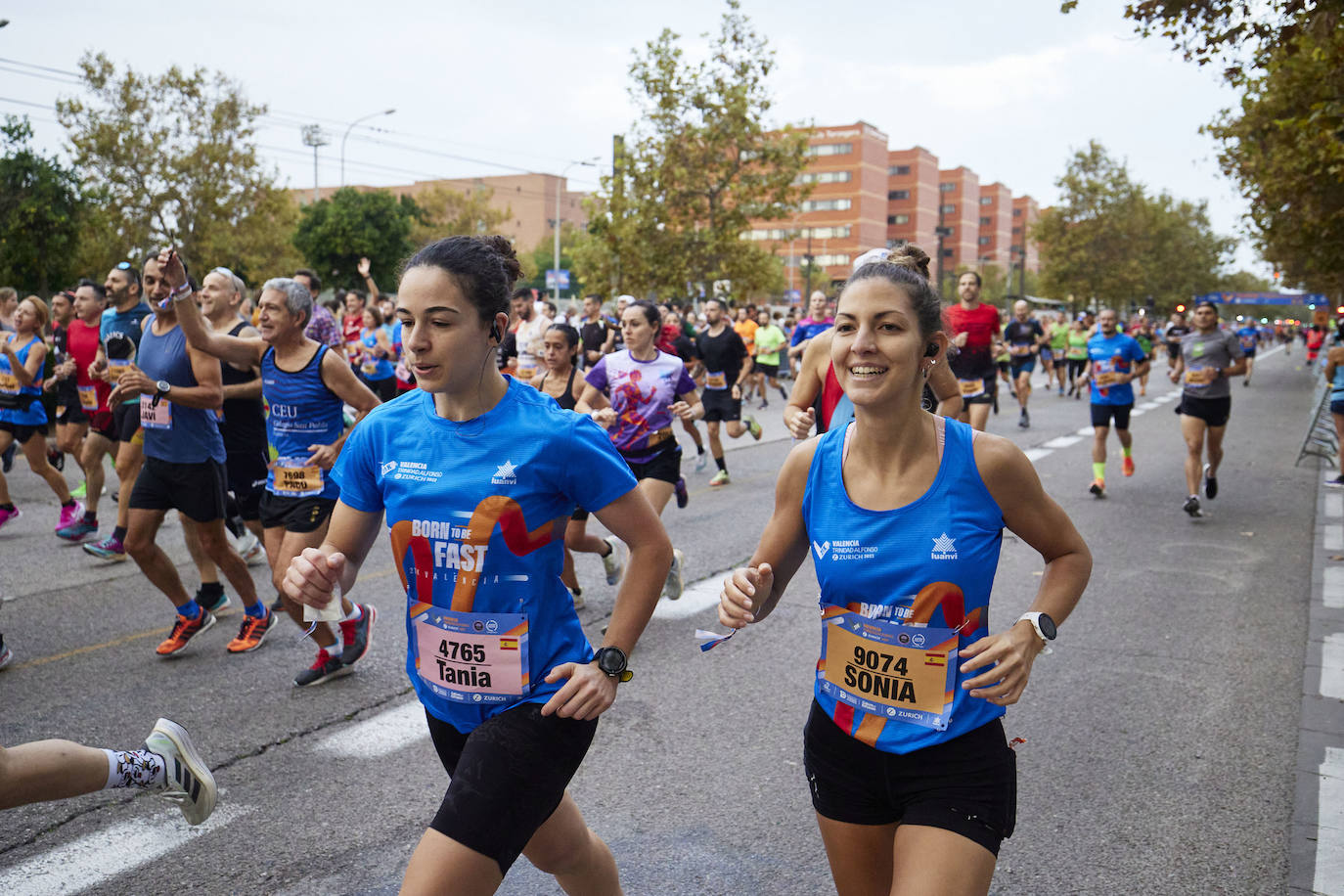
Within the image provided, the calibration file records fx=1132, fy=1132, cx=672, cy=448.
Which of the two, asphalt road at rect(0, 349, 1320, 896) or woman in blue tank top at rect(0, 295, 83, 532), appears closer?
asphalt road at rect(0, 349, 1320, 896)

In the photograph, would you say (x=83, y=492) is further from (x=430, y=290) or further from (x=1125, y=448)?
(x=1125, y=448)

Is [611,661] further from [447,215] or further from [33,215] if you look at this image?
[447,215]

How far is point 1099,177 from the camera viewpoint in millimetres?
59062

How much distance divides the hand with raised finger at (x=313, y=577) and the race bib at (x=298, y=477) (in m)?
3.35

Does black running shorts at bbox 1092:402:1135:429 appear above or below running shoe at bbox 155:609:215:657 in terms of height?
above

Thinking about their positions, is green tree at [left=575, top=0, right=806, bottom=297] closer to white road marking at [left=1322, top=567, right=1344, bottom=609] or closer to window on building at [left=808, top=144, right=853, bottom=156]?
white road marking at [left=1322, top=567, right=1344, bottom=609]

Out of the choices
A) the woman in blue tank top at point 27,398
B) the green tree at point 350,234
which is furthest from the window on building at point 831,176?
the woman in blue tank top at point 27,398

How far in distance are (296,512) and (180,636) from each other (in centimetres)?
104

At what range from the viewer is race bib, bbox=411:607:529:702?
251cm

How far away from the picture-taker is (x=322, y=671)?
5574 mm

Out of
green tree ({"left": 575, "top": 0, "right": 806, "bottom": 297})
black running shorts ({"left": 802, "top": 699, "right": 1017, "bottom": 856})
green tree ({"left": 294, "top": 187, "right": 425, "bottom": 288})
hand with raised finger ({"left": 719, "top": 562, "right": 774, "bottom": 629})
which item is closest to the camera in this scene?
black running shorts ({"left": 802, "top": 699, "right": 1017, "bottom": 856})

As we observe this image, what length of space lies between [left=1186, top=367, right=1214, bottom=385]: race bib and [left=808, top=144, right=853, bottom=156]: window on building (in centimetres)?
10128

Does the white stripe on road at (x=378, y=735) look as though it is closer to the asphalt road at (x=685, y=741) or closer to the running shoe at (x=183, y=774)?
the asphalt road at (x=685, y=741)

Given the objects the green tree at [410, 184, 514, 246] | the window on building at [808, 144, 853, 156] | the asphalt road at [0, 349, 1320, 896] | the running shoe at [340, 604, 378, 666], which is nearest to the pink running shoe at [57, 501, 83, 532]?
the asphalt road at [0, 349, 1320, 896]
